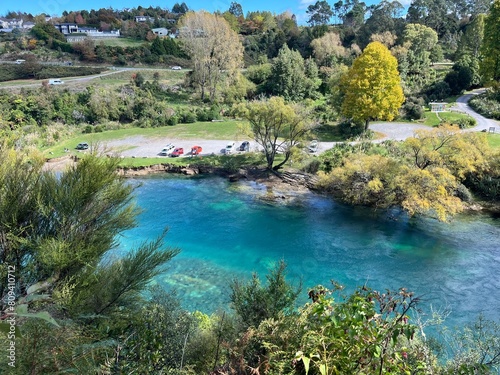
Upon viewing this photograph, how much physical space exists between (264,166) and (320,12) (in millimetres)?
97733

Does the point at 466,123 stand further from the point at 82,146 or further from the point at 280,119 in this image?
the point at 82,146

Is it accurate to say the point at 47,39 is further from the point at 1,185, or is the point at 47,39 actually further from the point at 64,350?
the point at 64,350

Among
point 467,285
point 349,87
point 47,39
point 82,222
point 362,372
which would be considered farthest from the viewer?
point 47,39

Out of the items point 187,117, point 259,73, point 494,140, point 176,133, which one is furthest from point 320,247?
point 259,73

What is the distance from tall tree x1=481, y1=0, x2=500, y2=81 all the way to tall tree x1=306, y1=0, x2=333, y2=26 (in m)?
73.8

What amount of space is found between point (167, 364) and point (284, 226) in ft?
55.1

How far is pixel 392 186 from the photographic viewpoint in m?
21.7

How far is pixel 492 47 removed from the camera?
41.4m

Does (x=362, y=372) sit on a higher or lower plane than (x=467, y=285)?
higher

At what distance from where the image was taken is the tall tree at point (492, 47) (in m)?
41.2

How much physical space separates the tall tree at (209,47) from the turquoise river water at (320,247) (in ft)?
98.6

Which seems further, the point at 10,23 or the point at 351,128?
the point at 10,23

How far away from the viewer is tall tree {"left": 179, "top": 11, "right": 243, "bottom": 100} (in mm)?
51062

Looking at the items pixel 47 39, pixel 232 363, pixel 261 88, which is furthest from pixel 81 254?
pixel 47 39
